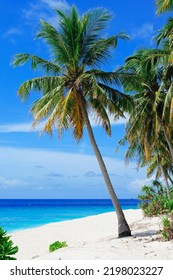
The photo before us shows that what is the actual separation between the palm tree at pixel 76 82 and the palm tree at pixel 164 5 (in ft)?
5.97

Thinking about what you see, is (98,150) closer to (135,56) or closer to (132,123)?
(132,123)

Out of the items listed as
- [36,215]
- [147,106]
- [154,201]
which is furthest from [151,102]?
[36,215]

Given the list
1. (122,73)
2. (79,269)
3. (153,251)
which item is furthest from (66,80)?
(79,269)

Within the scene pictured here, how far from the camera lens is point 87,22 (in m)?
16.5

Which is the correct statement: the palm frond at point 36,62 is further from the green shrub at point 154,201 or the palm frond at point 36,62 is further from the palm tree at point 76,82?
the green shrub at point 154,201

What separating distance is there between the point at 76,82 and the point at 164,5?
4473mm

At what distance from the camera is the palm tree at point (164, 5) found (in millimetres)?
15459

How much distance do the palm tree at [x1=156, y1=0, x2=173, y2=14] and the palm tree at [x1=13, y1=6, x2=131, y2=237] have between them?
1820 millimetres

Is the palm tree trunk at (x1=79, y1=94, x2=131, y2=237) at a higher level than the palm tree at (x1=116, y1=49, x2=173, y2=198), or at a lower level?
lower

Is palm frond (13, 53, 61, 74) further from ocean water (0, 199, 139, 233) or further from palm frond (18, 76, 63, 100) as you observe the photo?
ocean water (0, 199, 139, 233)

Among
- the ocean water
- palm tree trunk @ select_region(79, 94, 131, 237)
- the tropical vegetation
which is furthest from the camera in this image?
the ocean water

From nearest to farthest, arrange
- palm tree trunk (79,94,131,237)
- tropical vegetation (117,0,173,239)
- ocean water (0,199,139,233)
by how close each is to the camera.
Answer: palm tree trunk (79,94,131,237) < tropical vegetation (117,0,173,239) < ocean water (0,199,139,233)

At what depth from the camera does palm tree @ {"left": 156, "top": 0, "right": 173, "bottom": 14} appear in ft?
50.7

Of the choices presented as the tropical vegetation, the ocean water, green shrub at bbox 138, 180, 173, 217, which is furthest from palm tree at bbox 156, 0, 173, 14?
the ocean water
